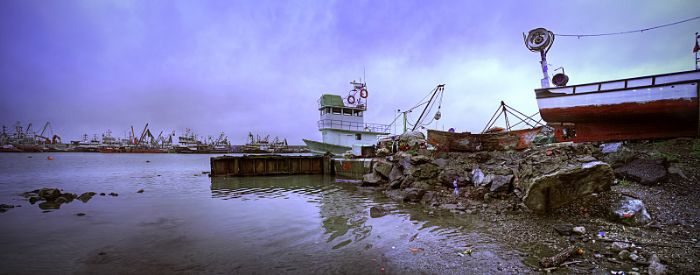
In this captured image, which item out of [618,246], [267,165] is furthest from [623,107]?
[267,165]

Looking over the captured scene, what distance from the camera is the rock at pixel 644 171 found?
736cm

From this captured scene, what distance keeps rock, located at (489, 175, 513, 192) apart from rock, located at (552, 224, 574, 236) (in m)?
3.09

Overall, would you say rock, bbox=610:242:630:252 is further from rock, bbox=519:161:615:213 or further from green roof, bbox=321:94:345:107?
green roof, bbox=321:94:345:107

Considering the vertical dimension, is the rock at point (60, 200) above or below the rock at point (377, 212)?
above

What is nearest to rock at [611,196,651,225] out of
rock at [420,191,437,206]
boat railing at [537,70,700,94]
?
rock at [420,191,437,206]

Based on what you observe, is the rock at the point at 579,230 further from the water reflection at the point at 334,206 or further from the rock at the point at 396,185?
the rock at the point at 396,185

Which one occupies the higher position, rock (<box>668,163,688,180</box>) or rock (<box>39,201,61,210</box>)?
rock (<box>668,163,688,180</box>)

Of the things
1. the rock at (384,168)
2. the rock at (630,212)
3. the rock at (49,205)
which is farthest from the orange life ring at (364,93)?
the rock at (630,212)

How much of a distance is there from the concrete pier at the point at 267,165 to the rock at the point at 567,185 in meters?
18.8

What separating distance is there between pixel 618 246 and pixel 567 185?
236 cm

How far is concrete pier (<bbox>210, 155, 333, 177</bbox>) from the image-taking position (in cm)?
2269

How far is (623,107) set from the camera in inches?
468

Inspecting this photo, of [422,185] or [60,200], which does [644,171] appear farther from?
[60,200]

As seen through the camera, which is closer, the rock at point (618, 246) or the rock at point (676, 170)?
the rock at point (618, 246)
